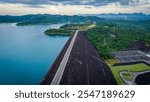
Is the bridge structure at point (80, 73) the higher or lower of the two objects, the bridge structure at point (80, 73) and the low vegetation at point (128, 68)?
the lower

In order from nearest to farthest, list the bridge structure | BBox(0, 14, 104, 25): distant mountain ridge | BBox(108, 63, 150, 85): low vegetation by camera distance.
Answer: the bridge structure < BBox(108, 63, 150, 85): low vegetation < BBox(0, 14, 104, 25): distant mountain ridge

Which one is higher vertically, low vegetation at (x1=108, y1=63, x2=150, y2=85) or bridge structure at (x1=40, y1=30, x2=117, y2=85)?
low vegetation at (x1=108, y1=63, x2=150, y2=85)

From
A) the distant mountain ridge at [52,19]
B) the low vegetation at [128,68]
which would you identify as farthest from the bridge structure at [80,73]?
the distant mountain ridge at [52,19]

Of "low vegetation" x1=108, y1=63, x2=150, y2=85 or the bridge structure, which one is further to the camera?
"low vegetation" x1=108, y1=63, x2=150, y2=85

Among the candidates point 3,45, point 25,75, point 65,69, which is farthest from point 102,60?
point 3,45

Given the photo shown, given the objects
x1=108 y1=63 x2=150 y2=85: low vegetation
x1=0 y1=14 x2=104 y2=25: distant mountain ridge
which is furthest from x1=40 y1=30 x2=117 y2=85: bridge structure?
x1=0 y1=14 x2=104 y2=25: distant mountain ridge

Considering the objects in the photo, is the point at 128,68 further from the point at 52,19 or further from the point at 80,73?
the point at 52,19

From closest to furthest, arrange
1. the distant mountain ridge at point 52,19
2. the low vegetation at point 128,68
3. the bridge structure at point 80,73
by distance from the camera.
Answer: the bridge structure at point 80,73, the low vegetation at point 128,68, the distant mountain ridge at point 52,19

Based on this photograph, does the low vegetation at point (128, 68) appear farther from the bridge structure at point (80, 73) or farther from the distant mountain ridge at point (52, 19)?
the distant mountain ridge at point (52, 19)

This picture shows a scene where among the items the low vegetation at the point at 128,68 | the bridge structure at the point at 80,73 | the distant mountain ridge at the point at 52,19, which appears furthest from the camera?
the distant mountain ridge at the point at 52,19

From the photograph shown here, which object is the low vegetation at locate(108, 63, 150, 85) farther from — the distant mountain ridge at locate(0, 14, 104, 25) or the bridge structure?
the distant mountain ridge at locate(0, 14, 104, 25)

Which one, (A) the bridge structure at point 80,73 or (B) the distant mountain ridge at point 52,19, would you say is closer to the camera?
(A) the bridge structure at point 80,73
